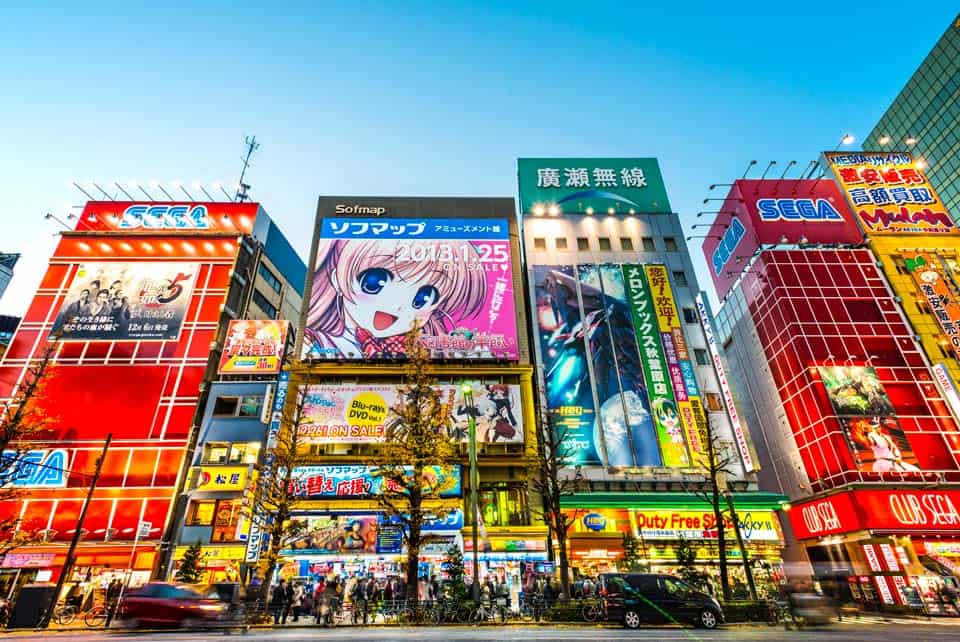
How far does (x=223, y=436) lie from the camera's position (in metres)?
30.7

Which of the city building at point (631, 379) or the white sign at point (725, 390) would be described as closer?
the city building at point (631, 379)

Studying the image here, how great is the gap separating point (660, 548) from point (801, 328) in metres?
17.9

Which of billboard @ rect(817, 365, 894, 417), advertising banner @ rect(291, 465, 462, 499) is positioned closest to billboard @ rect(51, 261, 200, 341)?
advertising banner @ rect(291, 465, 462, 499)

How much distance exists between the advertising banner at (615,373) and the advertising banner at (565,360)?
554 mm

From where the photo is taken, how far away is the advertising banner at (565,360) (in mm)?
30766

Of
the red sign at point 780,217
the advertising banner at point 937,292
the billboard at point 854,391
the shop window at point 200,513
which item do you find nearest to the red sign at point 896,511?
the billboard at point 854,391

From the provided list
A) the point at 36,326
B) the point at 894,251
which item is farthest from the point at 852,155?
the point at 36,326

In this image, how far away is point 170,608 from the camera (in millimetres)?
14484

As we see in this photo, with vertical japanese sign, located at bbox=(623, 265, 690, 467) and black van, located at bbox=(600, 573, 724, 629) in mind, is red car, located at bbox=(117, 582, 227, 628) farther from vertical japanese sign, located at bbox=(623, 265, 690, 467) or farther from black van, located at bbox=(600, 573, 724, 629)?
vertical japanese sign, located at bbox=(623, 265, 690, 467)

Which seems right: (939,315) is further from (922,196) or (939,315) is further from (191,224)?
(191,224)

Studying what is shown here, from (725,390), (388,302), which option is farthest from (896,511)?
(388,302)

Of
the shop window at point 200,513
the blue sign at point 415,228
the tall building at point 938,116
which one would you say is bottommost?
the shop window at point 200,513

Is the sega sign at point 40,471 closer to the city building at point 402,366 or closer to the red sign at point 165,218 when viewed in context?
the city building at point 402,366

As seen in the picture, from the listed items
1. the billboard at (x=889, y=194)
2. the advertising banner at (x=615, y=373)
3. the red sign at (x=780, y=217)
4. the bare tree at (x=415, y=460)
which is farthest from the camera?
the red sign at (x=780, y=217)
